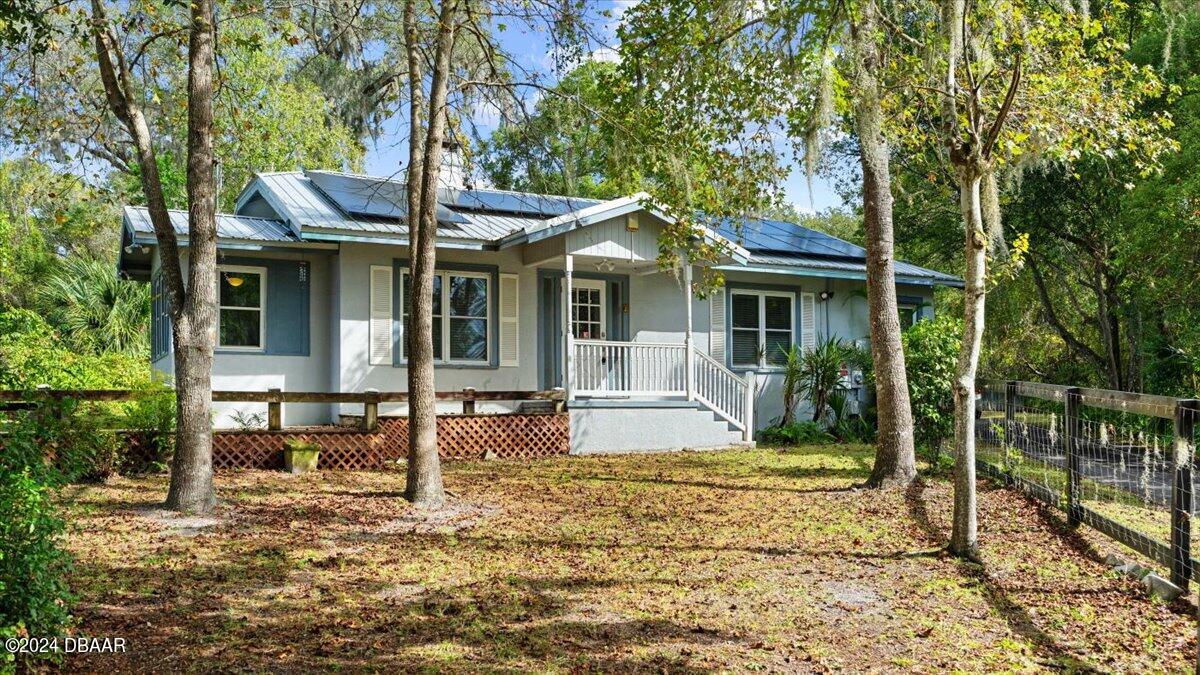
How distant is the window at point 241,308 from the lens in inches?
531

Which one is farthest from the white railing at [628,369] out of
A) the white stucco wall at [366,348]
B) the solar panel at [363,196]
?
the solar panel at [363,196]

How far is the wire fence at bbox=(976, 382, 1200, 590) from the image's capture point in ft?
18.9

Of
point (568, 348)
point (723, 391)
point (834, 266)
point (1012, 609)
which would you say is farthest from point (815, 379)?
point (1012, 609)

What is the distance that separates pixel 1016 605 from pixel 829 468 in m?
6.44

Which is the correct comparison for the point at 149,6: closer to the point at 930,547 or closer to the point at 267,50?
the point at 930,547

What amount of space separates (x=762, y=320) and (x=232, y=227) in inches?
378

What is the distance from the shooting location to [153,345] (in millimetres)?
16719

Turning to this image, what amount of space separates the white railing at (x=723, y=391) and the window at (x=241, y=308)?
696 centimetres

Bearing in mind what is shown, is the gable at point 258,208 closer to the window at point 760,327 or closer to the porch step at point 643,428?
the porch step at point 643,428

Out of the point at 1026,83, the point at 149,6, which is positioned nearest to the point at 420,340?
the point at 149,6

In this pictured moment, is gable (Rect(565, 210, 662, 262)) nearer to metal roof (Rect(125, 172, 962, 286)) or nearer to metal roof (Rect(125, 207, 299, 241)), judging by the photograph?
metal roof (Rect(125, 172, 962, 286))

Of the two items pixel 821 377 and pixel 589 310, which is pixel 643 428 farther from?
pixel 821 377

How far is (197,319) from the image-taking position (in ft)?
27.4

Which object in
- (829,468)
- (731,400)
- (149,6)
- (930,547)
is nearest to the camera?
(930,547)
